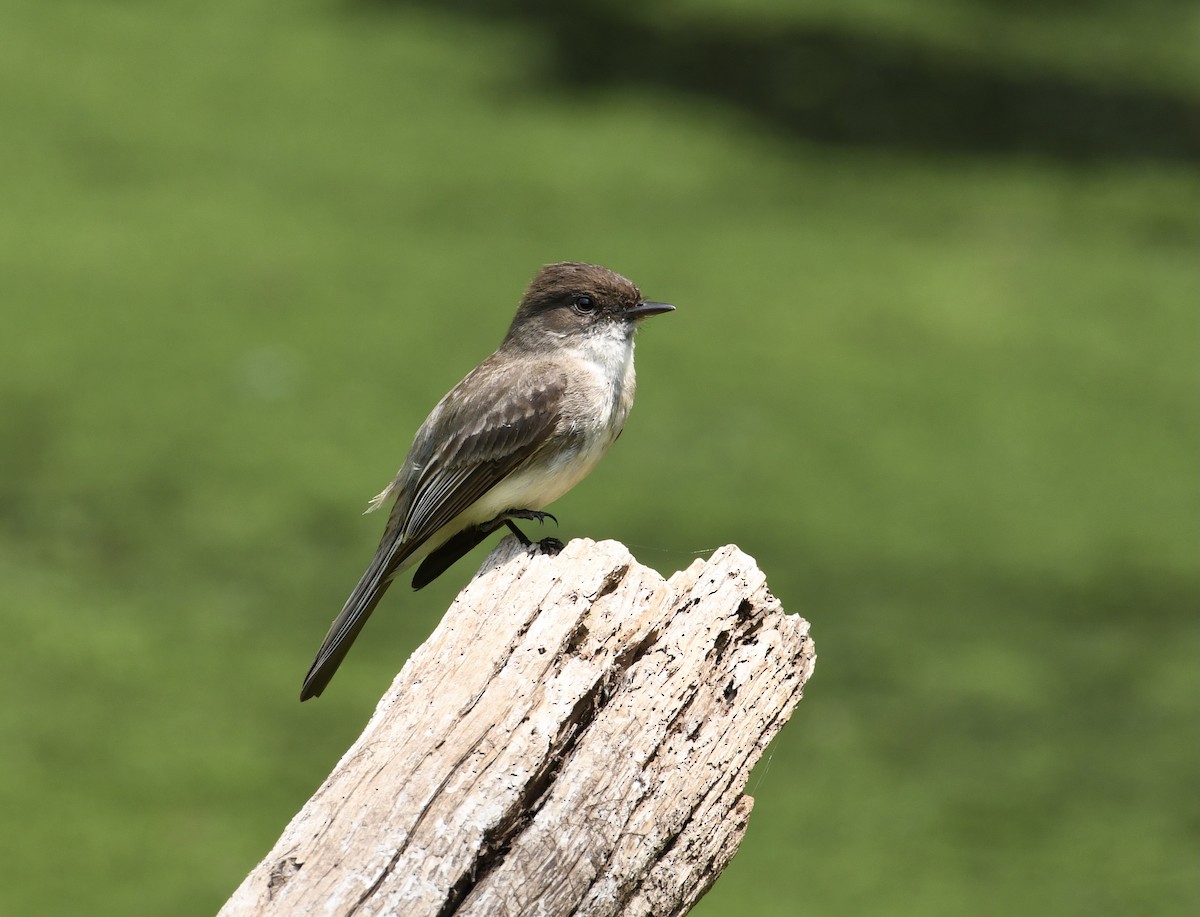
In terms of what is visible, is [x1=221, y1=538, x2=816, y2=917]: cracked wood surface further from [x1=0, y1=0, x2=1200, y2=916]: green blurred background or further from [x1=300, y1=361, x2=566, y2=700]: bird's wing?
[x1=0, y1=0, x2=1200, y2=916]: green blurred background

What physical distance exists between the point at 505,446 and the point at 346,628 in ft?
2.28

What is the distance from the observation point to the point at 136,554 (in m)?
8.16

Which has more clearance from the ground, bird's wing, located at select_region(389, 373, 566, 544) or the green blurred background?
the green blurred background

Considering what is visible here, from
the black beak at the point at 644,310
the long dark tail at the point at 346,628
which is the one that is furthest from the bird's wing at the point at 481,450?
the black beak at the point at 644,310

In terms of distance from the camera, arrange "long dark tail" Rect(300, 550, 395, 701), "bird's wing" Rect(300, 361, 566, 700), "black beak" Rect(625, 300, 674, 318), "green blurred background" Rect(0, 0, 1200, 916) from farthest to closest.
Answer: "green blurred background" Rect(0, 0, 1200, 916) < "black beak" Rect(625, 300, 674, 318) < "bird's wing" Rect(300, 361, 566, 700) < "long dark tail" Rect(300, 550, 395, 701)

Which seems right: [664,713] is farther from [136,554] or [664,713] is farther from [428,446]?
[136,554]

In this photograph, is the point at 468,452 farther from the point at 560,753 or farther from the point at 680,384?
the point at 680,384

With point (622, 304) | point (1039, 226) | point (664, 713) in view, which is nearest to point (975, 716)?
point (622, 304)

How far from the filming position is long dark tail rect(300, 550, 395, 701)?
12.6ft

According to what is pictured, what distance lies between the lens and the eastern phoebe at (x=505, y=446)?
432cm

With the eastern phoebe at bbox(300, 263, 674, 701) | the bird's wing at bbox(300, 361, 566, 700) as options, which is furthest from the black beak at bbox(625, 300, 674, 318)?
the bird's wing at bbox(300, 361, 566, 700)

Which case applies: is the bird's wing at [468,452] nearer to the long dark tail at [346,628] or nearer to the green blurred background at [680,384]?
the long dark tail at [346,628]

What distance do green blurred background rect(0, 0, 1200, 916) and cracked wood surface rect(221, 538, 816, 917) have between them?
11.0 ft

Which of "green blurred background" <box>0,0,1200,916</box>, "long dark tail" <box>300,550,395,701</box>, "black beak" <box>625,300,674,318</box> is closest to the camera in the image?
"long dark tail" <box>300,550,395,701</box>
